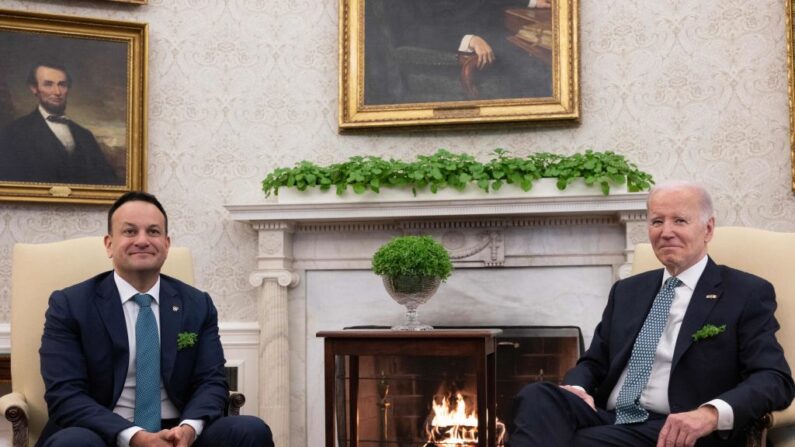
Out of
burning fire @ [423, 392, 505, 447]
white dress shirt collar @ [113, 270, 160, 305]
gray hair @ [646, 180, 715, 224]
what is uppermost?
gray hair @ [646, 180, 715, 224]

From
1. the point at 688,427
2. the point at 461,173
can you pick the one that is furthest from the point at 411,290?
the point at 688,427

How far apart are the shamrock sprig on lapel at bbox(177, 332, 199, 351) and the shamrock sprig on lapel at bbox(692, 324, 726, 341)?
6.19 feet

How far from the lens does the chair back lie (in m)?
3.76

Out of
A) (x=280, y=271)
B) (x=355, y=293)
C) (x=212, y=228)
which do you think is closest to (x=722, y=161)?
(x=355, y=293)

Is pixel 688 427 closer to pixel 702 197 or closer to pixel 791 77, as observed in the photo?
pixel 702 197

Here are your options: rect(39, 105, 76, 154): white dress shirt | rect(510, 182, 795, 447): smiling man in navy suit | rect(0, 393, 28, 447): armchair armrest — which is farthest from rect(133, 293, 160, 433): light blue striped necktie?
rect(39, 105, 76, 154): white dress shirt

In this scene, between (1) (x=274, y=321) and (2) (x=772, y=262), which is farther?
(1) (x=274, y=321)

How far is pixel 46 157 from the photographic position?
5.51 meters

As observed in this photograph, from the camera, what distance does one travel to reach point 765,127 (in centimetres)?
514

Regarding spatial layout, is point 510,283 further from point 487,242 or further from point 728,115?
point 728,115

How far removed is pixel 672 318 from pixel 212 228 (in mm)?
3148

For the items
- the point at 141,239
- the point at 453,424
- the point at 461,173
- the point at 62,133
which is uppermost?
the point at 62,133

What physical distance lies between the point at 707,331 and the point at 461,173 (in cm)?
211

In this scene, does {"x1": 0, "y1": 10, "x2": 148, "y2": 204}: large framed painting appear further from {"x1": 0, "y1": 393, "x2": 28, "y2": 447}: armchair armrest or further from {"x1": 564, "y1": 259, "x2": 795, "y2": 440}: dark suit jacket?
{"x1": 564, "y1": 259, "x2": 795, "y2": 440}: dark suit jacket
